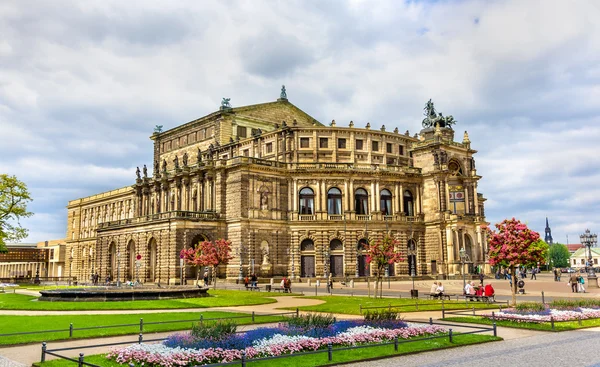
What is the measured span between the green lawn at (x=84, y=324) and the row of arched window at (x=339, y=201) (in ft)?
148

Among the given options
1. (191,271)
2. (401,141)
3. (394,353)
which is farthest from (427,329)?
(401,141)

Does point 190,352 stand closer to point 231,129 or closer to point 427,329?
point 427,329

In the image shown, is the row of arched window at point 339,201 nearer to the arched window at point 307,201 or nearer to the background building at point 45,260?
the arched window at point 307,201

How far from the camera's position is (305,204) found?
7294 centimetres

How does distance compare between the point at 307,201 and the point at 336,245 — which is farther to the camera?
the point at 307,201

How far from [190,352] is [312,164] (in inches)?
2289

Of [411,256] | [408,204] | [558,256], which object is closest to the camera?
[411,256]

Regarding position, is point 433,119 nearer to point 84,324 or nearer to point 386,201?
point 386,201

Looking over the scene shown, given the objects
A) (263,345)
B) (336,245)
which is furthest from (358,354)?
(336,245)

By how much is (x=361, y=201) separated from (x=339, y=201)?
3311mm

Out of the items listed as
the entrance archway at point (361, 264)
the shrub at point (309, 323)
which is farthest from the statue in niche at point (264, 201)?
the shrub at point (309, 323)

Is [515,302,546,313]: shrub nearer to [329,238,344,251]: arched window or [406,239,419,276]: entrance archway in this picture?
[329,238,344,251]: arched window

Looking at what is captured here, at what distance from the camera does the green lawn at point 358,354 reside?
15.4 m

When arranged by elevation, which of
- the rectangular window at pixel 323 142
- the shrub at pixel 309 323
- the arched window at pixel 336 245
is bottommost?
the shrub at pixel 309 323
